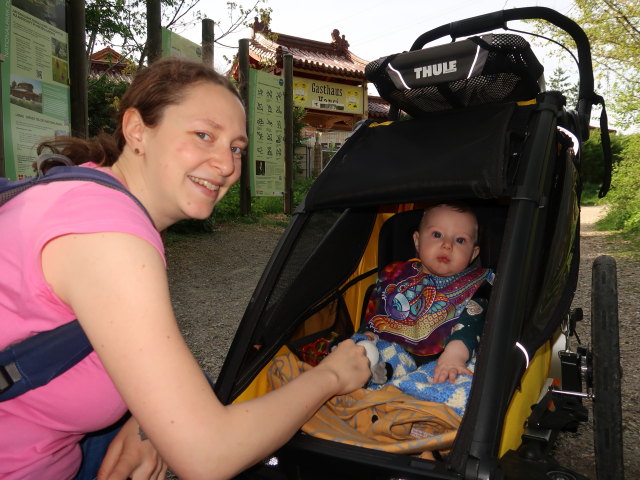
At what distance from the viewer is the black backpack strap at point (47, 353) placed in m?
1.02

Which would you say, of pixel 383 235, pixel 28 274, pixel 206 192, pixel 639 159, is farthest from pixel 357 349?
pixel 639 159

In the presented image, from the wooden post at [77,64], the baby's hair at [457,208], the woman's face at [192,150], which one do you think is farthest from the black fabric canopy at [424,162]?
the wooden post at [77,64]

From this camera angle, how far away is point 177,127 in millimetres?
1223

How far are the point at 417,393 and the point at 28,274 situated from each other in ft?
4.03

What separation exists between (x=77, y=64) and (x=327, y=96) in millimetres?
11692

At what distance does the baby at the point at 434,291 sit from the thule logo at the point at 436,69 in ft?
2.18

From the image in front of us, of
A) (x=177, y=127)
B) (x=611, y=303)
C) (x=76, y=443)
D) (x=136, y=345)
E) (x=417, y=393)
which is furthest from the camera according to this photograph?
(x=611, y=303)

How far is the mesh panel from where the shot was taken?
1.75m

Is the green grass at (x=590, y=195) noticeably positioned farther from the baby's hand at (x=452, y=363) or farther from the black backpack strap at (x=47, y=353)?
the black backpack strap at (x=47, y=353)

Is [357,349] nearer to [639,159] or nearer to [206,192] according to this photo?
Result: [206,192]

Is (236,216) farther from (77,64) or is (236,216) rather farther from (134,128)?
(134,128)

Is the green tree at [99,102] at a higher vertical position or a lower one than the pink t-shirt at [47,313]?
higher

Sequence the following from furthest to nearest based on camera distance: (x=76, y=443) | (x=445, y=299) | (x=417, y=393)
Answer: (x=445, y=299) < (x=417, y=393) < (x=76, y=443)

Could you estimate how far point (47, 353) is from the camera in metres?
1.04
